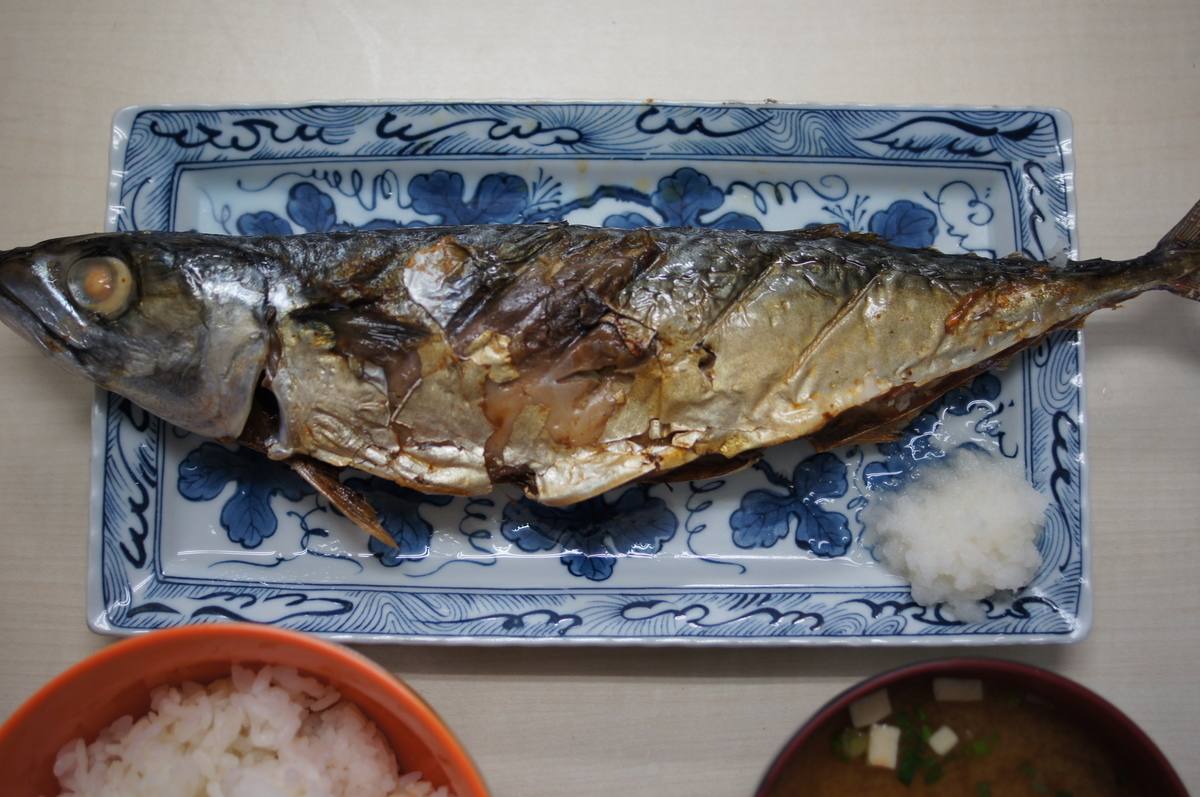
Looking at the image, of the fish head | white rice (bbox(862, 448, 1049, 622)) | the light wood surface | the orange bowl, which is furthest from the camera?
the light wood surface

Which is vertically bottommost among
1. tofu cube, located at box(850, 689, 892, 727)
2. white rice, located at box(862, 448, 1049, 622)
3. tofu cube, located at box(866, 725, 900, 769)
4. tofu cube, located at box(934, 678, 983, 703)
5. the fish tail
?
tofu cube, located at box(866, 725, 900, 769)

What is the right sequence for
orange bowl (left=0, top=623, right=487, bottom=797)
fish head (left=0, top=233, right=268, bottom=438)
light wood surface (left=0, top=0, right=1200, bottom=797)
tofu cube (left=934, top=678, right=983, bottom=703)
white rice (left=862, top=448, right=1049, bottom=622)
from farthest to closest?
light wood surface (left=0, top=0, right=1200, bottom=797), white rice (left=862, top=448, right=1049, bottom=622), tofu cube (left=934, top=678, right=983, bottom=703), fish head (left=0, top=233, right=268, bottom=438), orange bowl (left=0, top=623, right=487, bottom=797)

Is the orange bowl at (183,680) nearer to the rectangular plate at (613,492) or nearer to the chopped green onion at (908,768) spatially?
the rectangular plate at (613,492)

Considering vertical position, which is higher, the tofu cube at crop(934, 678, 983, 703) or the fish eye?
the fish eye

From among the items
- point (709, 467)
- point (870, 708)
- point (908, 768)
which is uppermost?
point (709, 467)

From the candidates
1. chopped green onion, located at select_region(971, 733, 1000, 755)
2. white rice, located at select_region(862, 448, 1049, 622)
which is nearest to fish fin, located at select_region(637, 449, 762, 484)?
white rice, located at select_region(862, 448, 1049, 622)

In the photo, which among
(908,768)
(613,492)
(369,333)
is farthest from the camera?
(613,492)

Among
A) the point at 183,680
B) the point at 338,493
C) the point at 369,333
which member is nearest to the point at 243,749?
the point at 183,680

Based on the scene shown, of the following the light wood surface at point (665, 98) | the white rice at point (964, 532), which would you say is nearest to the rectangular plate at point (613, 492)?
the white rice at point (964, 532)

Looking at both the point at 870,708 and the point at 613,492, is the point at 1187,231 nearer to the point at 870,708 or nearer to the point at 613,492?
the point at 870,708

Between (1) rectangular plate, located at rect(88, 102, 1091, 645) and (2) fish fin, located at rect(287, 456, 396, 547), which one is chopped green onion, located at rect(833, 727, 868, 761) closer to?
(1) rectangular plate, located at rect(88, 102, 1091, 645)
